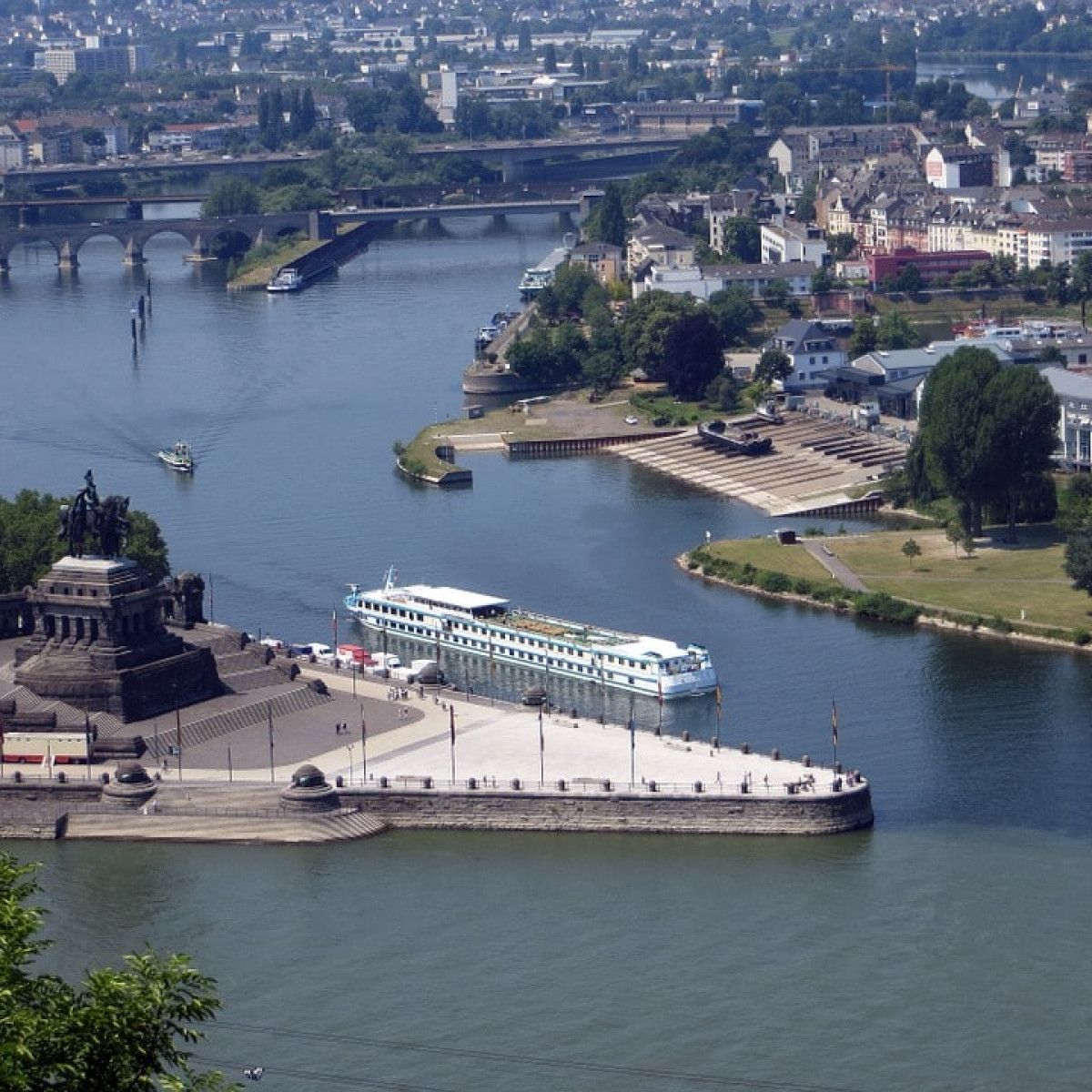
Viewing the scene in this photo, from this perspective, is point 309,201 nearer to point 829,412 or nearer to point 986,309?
point 986,309

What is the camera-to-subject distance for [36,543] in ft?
126

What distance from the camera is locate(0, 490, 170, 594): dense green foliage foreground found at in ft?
125

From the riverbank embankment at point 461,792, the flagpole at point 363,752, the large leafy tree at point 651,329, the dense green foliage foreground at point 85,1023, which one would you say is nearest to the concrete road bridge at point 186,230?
the large leafy tree at point 651,329

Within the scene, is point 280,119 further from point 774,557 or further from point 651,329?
point 774,557

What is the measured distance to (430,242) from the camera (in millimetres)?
93438

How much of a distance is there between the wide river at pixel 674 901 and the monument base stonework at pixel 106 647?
2768 mm

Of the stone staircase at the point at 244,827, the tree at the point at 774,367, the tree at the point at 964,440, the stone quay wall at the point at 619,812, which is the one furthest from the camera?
the tree at the point at 774,367

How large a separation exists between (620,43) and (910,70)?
50.4 meters

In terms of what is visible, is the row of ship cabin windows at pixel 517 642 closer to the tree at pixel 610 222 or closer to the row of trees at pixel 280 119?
the tree at pixel 610 222

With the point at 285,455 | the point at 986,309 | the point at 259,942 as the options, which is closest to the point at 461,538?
the point at 285,455

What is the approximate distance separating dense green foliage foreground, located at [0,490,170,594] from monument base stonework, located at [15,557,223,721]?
127 inches

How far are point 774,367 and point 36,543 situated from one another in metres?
22.9

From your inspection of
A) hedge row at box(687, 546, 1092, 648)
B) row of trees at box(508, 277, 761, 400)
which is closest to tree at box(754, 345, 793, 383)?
row of trees at box(508, 277, 761, 400)

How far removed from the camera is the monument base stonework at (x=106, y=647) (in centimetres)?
3375
